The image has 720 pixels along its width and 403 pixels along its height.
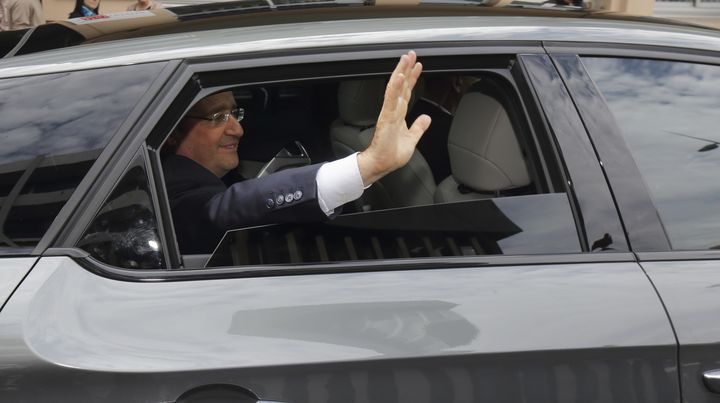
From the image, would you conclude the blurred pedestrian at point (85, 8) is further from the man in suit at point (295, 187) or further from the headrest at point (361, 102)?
the man in suit at point (295, 187)

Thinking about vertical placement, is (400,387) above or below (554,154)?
below

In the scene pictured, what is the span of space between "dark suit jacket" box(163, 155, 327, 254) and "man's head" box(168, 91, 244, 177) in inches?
7.6

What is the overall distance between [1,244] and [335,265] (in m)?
0.65

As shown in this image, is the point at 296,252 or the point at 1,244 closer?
the point at 1,244

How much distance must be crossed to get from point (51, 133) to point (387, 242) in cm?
72

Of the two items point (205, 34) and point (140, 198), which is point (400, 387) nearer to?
point (140, 198)

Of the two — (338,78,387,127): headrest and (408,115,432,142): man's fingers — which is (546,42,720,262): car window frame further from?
(338,78,387,127): headrest

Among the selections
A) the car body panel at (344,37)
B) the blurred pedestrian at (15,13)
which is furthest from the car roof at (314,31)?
the blurred pedestrian at (15,13)

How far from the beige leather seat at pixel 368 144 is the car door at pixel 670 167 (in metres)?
0.60

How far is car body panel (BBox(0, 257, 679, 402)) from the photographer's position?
1.66 metres

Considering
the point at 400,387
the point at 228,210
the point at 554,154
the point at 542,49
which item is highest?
Answer: the point at 542,49

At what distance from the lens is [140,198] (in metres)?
1.82

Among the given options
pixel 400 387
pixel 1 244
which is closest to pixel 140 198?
pixel 1 244

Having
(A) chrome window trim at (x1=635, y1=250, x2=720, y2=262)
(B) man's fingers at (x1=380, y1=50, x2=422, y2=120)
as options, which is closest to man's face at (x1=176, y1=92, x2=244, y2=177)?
(B) man's fingers at (x1=380, y1=50, x2=422, y2=120)
